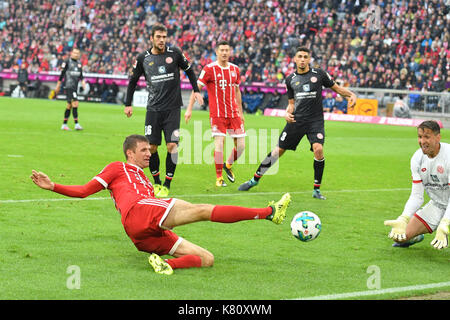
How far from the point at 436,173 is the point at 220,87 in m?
6.22

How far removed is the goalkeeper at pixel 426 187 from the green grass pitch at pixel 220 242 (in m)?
0.28

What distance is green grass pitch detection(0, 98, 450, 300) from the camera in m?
5.67

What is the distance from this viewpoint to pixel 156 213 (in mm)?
6246

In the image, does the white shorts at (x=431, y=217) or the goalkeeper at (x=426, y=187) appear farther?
the white shorts at (x=431, y=217)

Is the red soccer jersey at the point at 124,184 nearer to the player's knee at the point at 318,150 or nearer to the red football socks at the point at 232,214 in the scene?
the red football socks at the point at 232,214

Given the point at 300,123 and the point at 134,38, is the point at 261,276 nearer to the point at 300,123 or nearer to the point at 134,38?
the point at 300,123

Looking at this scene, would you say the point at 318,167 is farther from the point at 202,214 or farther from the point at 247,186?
the point at 202,214

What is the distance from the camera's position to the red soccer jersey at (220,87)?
12805 mm

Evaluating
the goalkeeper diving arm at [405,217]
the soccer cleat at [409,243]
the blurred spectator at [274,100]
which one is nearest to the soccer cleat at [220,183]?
the soccer cleat at [409,243]

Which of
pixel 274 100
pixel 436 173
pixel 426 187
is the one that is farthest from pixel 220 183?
pixel 274 100

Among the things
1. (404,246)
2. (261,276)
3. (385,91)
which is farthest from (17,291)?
(385,91)

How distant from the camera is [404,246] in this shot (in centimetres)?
771

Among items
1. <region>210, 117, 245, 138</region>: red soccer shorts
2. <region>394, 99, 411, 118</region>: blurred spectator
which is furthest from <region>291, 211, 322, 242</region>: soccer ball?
<region>394, 99, 411, 118</region>: blurred spectator

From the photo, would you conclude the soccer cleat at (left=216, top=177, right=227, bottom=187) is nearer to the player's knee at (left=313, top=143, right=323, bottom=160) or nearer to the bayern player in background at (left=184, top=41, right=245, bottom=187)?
the bayern player in background at (left=184, top=41, right=245, bottom=187)
